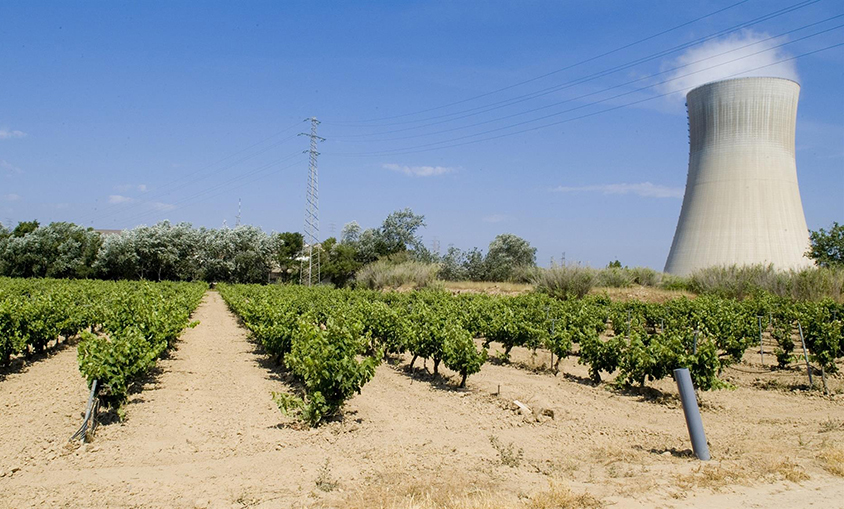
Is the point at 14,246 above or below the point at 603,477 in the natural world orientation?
above

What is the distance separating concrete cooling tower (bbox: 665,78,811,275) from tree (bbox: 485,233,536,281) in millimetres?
17403

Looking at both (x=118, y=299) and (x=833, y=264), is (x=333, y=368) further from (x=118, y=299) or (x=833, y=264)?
(x=833, y=264)

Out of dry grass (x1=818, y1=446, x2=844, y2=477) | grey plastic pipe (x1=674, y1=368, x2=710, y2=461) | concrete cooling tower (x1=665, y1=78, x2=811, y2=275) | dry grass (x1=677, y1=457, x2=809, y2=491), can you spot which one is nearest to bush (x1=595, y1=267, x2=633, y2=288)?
concrete cooling tower (x1=665, y1=78, x2=811, y2=275)

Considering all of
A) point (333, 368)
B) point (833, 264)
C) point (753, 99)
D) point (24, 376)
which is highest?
point (753, 99)

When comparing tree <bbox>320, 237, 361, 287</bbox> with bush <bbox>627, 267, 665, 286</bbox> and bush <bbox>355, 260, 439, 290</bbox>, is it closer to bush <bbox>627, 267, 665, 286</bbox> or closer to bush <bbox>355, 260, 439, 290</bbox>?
bush <bbox>355, 260, 439, 290</bbox>

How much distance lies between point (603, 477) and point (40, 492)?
16.8ft

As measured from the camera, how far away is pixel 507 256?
4900 centimetres

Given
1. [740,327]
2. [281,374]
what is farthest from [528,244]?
[281,374]

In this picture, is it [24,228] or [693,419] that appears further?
[24,228]

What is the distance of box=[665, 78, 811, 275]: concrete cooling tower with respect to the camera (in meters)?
27.8

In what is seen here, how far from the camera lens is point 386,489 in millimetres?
4727

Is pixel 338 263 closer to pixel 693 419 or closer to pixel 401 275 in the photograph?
pixel 401 275

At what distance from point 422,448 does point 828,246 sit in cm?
3391

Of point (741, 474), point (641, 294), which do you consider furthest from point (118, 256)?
point (741, 474)
